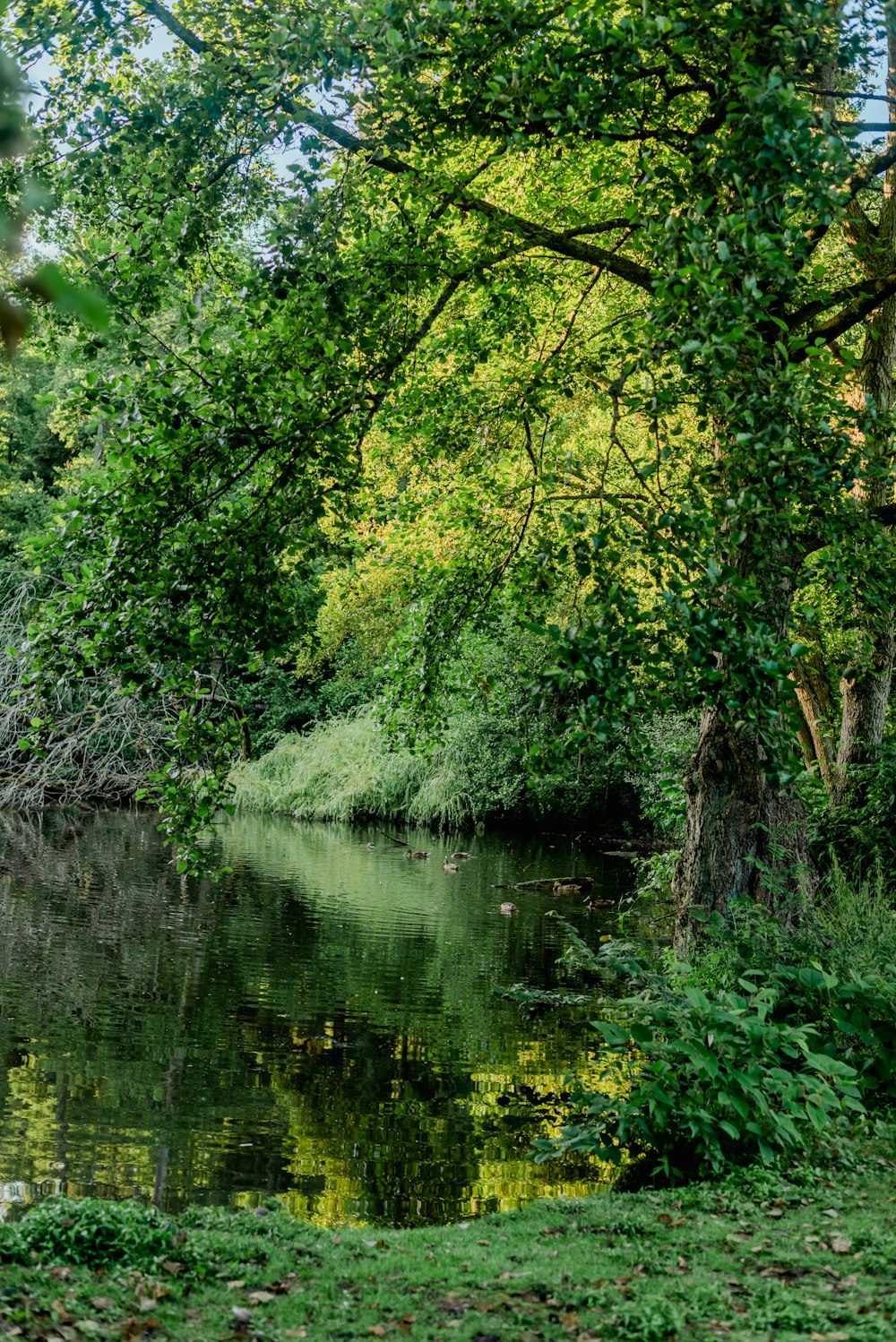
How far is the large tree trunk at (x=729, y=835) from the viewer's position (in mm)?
8805

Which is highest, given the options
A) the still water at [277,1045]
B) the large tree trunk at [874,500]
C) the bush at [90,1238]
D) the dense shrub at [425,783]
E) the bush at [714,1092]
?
the large tree trunk at [874,500]

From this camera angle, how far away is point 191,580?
764 cm

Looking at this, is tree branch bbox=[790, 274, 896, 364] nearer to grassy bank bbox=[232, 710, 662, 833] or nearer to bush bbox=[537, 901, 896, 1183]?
bush bbox=[537, 901, 896, 1183]

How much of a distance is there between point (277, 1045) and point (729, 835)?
4.16 m

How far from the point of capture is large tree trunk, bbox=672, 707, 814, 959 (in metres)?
8.80

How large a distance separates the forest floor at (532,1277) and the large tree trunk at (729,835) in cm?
314

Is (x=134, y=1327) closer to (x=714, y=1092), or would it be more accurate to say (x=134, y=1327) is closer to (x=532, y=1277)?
(x=532, y=1277)

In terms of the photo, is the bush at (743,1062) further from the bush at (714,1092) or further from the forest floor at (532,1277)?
the forest floor at (532,1277)

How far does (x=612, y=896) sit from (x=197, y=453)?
585 inches

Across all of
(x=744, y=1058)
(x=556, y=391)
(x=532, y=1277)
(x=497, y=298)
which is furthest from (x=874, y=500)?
(x=532, y=1277)

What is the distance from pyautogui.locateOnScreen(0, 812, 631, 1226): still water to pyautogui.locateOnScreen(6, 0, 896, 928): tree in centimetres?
253

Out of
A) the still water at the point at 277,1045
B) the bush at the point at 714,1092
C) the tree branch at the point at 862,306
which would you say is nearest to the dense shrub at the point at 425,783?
the still water at the point at 277,1045

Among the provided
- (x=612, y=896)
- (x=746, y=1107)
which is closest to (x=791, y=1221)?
(x=746, y=1107)

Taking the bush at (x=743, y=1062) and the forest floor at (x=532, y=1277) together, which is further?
the bush at (x=743, y=1062)
